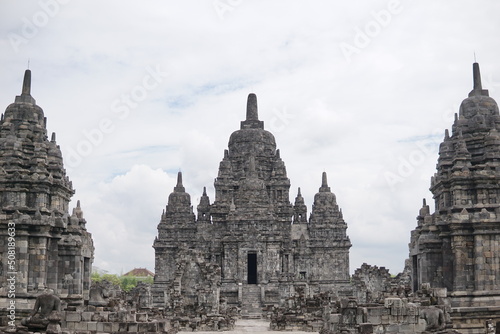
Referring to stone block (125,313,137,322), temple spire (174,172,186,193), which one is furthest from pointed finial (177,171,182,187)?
stone block (125,313,137,322)

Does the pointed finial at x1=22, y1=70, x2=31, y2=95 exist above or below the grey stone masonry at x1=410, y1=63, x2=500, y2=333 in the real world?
above

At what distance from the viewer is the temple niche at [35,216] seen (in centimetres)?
2439

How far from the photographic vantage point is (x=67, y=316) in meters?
20.6

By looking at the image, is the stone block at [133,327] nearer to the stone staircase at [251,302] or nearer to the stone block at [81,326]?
the stone block at [81,326]

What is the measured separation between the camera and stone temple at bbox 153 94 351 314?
49781 mm

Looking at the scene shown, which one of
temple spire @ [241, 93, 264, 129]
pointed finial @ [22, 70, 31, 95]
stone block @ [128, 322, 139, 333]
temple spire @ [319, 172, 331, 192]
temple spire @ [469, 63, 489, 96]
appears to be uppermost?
temple spire @ [241, 93, 264, 129]

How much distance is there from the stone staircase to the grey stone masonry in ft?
66.9

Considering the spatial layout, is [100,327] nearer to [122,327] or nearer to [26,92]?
[122,327]

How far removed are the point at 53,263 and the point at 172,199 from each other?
35.7 metres

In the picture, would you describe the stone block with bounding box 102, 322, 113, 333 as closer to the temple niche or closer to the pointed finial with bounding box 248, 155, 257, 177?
the temple niche

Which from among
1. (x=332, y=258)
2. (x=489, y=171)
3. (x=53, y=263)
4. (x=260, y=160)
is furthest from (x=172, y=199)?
(x=489, y=171)

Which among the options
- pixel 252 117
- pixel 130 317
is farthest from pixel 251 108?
pixel 130 317

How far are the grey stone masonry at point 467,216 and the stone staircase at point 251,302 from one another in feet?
66.9

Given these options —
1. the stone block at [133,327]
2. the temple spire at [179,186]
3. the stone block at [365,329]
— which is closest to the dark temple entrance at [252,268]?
the temple spire at [179,186]
